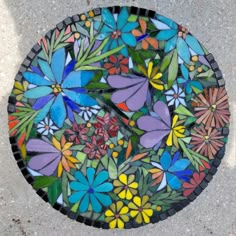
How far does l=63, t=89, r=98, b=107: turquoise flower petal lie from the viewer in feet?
5.36

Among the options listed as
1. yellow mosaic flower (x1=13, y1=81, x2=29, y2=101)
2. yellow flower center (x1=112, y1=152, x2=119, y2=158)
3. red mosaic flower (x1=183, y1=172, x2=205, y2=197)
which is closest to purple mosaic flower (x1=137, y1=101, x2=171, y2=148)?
yellow flower center (x1=112, y1=152, x2=119, y2=158)

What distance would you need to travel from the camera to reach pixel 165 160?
1684mm

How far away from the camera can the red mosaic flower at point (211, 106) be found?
1677mm

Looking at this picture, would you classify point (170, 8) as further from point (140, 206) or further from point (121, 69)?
point (140, 206)

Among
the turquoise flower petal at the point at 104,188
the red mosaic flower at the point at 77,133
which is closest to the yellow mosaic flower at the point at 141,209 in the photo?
the turquoise flower petal at the point at 104,188

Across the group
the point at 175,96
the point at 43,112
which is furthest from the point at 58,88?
the point at 175,96

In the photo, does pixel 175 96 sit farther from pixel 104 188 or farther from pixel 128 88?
pixel 104 188

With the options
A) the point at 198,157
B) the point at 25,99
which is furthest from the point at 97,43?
the point at 198,157

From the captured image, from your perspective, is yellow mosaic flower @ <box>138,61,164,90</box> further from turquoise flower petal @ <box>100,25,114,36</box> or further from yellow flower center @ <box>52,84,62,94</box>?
yellow flower center @ <box>52,84,62,94</box>

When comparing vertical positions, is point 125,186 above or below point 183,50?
below

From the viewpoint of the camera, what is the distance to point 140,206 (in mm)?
1684

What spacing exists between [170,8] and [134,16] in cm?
15

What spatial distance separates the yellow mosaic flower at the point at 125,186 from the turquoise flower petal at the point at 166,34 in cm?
57

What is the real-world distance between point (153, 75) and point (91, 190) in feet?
1.72
